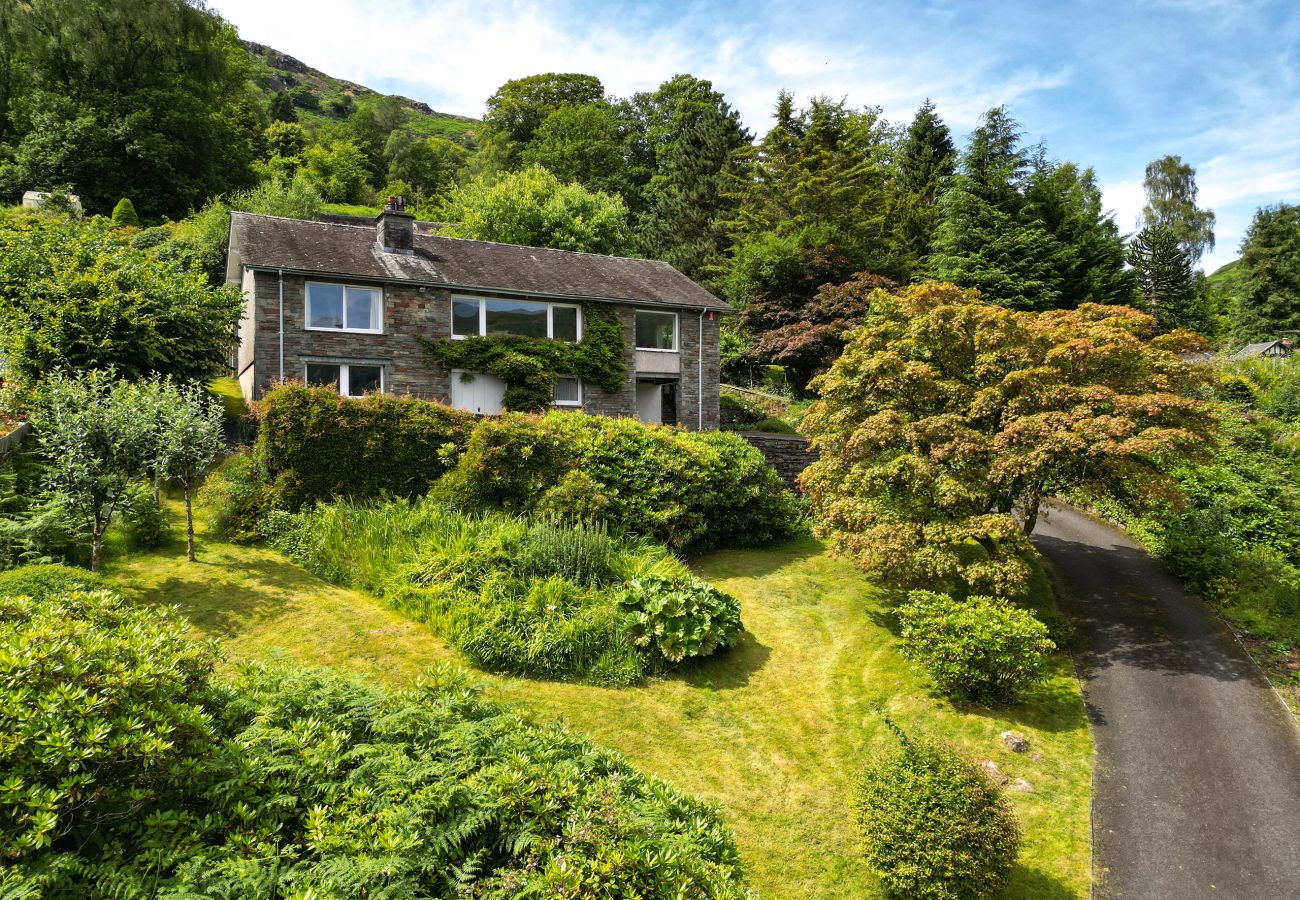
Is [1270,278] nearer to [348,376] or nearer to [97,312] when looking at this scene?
[348,376]

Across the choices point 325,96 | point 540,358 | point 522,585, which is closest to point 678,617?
point 522,585

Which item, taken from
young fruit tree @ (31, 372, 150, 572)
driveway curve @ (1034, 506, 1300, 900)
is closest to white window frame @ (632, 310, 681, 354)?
driveway curve @ (1034, 506, 1300, 900)

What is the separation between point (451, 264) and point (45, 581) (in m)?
18.0

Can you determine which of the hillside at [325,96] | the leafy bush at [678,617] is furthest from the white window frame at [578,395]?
the hillside at [325,96]

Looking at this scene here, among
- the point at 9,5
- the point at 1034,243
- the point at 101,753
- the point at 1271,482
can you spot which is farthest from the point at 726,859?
the point at 9,5

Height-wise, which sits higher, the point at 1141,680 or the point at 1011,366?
the point at 1011,366

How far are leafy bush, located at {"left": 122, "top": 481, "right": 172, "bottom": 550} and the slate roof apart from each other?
10.3 meters

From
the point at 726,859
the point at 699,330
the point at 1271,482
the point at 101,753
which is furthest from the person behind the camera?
the point at 699,330

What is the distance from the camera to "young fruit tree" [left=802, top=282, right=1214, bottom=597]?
10867 mm

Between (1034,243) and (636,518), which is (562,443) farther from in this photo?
(1034,243)

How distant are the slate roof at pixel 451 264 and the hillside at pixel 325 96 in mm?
114719

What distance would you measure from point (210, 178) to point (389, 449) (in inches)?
1737

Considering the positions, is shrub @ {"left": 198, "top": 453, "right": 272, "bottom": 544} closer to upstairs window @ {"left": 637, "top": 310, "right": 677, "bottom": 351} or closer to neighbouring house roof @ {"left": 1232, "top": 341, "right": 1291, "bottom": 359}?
upstairs window @ {"left": 637, "top": 310, "right": 677, "bottom": 351}

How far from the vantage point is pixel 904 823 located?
630 cm
